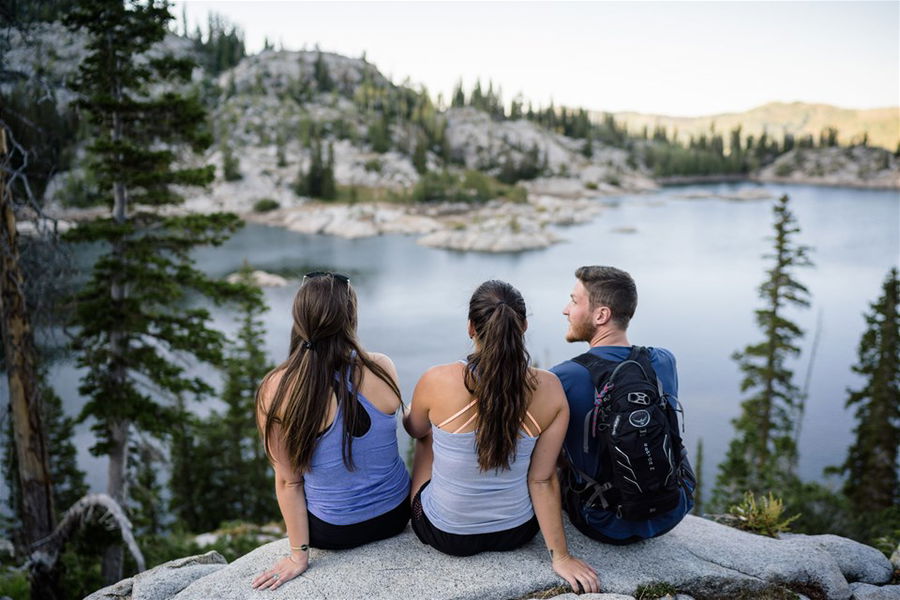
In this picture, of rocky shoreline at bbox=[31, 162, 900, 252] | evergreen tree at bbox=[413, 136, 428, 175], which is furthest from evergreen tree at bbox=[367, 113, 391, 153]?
rocky shoreline at bbox=[31, 162, 900, 252]

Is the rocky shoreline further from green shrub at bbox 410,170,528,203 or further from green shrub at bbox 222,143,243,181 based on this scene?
green shrub at bbox 222,143,243,181

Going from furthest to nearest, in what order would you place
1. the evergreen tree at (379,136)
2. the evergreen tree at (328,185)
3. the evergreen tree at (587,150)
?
the evergreen tree at (587,150) → the evergreen tree at (379,136) → the evergreen tree at (328,185)

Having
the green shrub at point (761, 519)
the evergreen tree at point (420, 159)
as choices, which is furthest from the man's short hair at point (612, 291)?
the evergreen tree at point (420, 159)

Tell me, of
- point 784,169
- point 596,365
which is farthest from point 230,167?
point 784,169

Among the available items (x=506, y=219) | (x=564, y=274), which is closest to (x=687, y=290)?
(x=564, y=274)

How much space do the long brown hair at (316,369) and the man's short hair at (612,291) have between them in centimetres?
122

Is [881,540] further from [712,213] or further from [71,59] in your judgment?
[712,213]

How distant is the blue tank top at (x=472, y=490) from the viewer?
114 inches

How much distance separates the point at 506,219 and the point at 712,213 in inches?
1130

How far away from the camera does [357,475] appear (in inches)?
123

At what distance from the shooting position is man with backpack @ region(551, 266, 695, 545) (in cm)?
282

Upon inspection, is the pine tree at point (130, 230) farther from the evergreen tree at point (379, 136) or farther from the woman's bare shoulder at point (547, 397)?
the evergreen tree at point (379, 136)

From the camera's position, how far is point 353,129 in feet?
363

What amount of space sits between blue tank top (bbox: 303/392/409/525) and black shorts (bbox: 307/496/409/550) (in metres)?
0.03
